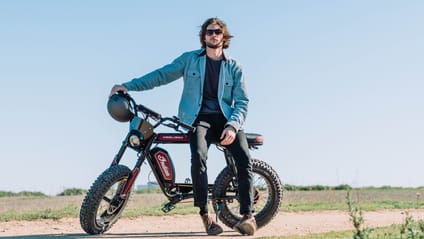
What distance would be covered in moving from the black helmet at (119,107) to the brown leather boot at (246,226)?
5.45ft

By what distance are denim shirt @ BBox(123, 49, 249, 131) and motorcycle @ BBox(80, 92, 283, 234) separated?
7.6 inches

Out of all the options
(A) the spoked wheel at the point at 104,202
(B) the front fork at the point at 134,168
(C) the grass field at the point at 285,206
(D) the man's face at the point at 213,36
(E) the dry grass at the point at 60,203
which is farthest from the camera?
(E) the dry grass at the point at 60,203

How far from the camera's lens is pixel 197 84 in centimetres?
797

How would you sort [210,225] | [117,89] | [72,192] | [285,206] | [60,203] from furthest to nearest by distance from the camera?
[72,192], [60,203], [285,206], [117,89], [210,225]

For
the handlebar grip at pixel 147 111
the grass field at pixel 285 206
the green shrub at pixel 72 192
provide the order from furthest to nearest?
the green shrub at pixel 72 192
the grass field at pixel 285 206
the handlebar grip at pixel 147 111

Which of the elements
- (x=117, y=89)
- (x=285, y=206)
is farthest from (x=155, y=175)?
(x=285, y=206)

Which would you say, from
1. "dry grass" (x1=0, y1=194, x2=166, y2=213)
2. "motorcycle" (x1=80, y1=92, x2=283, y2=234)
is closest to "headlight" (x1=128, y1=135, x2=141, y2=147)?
"motorcycle" (x1=80, y1=92, x2=283, y2=234)

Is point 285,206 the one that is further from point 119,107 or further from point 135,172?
point 119,107

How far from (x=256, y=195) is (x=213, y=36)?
199 cm

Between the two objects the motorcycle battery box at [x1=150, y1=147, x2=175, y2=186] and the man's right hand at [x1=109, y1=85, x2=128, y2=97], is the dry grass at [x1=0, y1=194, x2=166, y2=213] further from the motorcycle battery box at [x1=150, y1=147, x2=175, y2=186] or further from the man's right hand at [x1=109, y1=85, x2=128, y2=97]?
the man's right hand at [x1=109, y1=85, x2=128, y2=97]

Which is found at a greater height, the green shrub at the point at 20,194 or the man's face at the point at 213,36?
the man's face at the point at 213,36

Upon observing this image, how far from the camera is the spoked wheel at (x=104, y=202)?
24.7ft

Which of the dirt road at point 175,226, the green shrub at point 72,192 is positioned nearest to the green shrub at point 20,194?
the green shrub at point 72,192

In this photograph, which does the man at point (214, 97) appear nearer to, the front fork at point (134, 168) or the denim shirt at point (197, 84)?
the denim shirt at point (197, 84)
